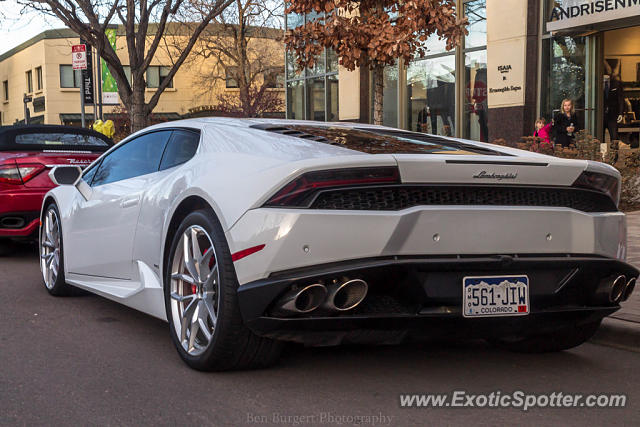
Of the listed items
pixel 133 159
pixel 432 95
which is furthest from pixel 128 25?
pixel 133 159

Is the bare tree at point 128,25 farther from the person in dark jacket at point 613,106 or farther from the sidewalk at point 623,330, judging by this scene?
the sidewalk at point 623,330

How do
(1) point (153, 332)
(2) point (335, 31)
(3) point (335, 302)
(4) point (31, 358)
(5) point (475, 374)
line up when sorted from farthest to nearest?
(2) point (335, 31), (1) point (153, 332), (4) point (31, 358), (5) point (475, 374), (3) point (335, 302)

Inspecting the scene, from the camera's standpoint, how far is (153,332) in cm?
533

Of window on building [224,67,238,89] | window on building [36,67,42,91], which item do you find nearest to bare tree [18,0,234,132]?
window on building [224,67,238,89]

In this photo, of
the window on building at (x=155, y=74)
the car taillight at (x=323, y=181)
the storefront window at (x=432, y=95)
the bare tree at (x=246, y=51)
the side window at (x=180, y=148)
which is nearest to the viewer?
the car taillight at (x=323, y=181)

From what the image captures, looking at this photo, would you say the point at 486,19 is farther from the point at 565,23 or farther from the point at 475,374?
the point at 475,374

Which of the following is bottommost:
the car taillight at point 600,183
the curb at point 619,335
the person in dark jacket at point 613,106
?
the curb at point 619,335

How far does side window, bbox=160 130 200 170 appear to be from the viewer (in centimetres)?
490

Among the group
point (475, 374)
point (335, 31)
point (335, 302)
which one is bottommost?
point (475, 374)

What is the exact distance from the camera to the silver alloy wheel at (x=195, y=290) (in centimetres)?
423

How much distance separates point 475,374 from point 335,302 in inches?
41.1

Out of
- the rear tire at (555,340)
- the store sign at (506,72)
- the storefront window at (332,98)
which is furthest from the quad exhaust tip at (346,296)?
the storefront window at (332,98)

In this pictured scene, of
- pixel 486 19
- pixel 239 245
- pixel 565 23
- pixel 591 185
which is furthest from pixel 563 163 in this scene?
pixel 486 19

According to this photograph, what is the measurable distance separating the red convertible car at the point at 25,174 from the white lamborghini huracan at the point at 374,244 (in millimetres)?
4538
